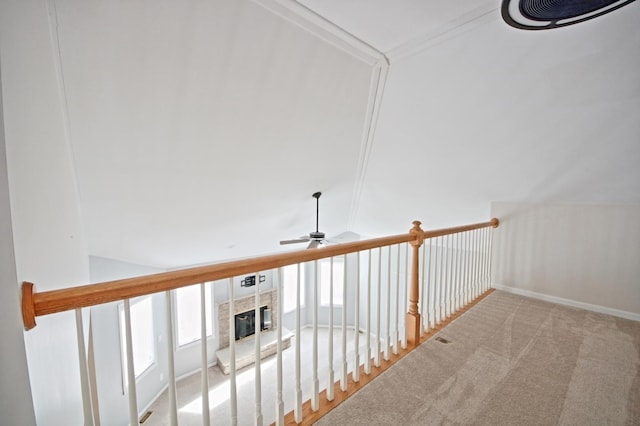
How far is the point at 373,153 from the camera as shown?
4254 millimetres

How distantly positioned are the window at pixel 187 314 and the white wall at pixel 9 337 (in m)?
5.57

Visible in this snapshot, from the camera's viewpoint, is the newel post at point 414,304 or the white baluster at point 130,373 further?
the newel post at point 414,304

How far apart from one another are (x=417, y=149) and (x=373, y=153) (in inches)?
28.7

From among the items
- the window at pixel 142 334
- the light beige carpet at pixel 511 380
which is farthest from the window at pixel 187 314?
the light beige carpet at pixel 511 380

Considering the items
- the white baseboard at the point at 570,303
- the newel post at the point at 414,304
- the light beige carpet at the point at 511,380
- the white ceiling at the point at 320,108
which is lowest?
the white baseboard at the point at 570,303

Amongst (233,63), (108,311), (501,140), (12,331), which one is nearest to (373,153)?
(501,140)

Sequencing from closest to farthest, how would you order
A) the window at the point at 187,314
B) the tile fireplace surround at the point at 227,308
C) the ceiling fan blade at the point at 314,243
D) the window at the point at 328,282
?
1. the ceiling fan blade at the point at 314,243
2. the window at the point at 187,314
3. the tile fireplace surround at the point at 227,308
4. the window at the point at 328,282

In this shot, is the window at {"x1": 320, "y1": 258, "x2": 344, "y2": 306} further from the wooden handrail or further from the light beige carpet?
the wooden handrail

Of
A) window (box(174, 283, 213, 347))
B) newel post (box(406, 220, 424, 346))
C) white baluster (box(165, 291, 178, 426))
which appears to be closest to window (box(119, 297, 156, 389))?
window (box(174, 283, 213, 347))

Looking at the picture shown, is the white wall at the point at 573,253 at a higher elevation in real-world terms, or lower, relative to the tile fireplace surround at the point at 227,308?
higher

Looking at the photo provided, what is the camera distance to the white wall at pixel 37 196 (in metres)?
0.83

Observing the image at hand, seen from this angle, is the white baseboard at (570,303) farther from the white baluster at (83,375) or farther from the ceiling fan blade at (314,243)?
the white baluster at (83,375)

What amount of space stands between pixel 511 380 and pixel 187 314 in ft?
19.8

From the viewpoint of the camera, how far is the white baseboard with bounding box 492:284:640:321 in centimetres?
287
